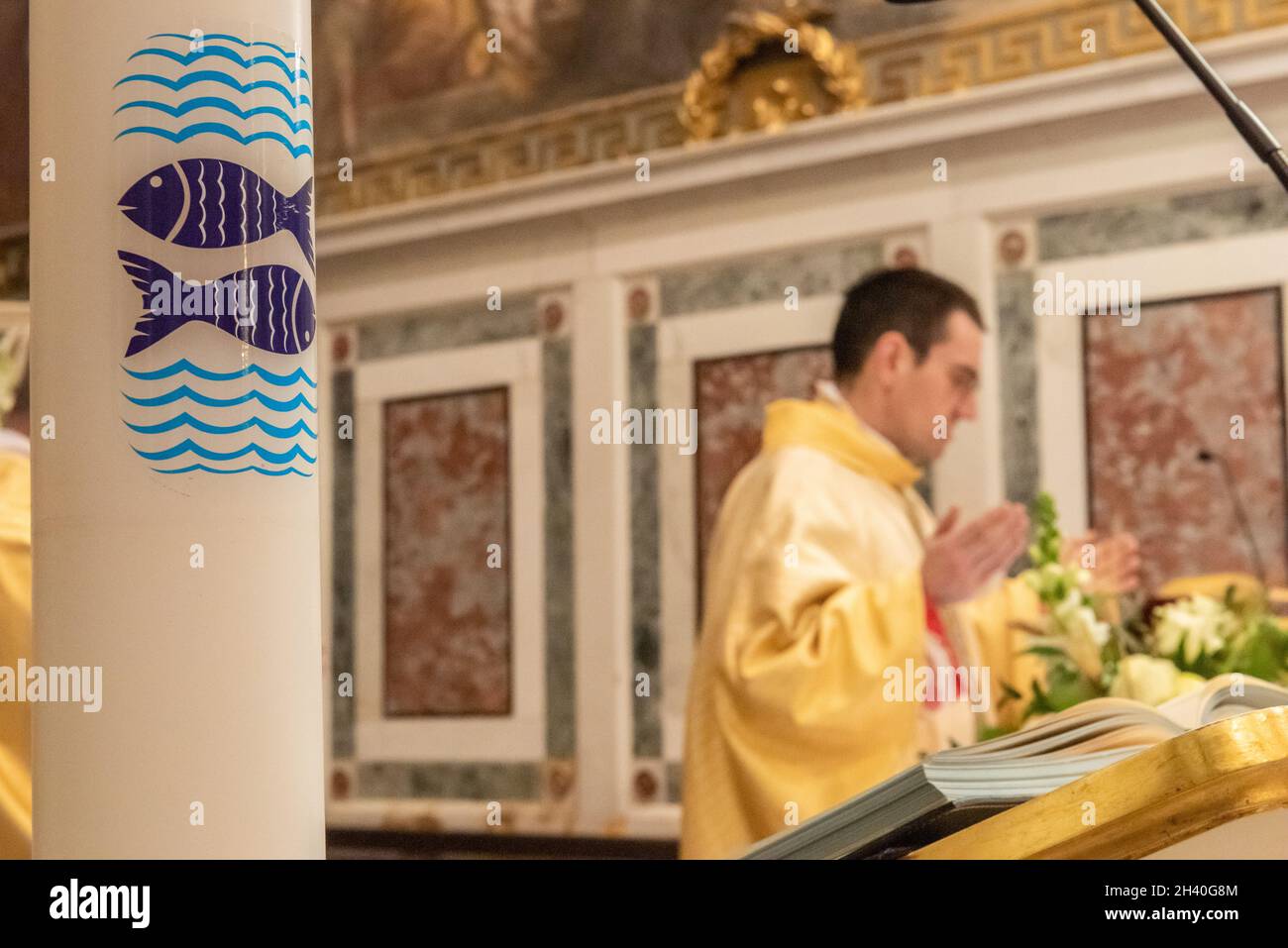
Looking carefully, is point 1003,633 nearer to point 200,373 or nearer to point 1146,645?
point 1146,645

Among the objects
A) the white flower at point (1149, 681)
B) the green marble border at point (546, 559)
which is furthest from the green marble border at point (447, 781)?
the white flower at point (1149, 681)

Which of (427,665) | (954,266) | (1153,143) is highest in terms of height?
(1153,143)

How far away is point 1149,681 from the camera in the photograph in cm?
316

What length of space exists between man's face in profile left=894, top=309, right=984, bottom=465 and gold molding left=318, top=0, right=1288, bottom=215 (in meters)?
0.86

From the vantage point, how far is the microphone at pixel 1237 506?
498 cm

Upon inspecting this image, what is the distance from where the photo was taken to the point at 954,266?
5.45m

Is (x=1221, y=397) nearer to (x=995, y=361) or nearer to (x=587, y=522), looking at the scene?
(x=995, y=361)

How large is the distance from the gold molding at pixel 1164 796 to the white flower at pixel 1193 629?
2626mm

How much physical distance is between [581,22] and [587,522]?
6.34ft

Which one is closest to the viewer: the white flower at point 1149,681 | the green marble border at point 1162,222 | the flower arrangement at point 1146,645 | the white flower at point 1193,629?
the white flower at point 1149,681

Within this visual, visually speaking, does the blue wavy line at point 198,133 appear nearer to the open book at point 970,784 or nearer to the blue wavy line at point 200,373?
the blue wavy line at point 200,373

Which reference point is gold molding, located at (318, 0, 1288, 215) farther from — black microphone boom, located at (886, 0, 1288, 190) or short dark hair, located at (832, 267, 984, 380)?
black microphone boom, located at (886, 0, 1288, 190)

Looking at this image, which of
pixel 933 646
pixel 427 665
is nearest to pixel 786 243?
pixel 933 646

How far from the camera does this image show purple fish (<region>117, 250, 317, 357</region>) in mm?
1129
